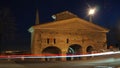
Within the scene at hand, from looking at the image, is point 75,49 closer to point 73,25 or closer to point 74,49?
point 74,49

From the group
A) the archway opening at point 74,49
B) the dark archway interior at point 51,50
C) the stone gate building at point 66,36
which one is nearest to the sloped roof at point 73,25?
the stone gate building at point 66,36

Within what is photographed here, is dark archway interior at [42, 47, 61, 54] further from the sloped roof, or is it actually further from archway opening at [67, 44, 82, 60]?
the sloped roof

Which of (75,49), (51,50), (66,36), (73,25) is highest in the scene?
(73,25)

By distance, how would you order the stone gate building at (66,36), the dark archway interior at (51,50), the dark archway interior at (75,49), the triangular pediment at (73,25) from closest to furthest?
the stone gate building at (66,36)
the triangular pediment at (73,25)
the dark archway interior at (51,50)
the dark archway interior at (75,49)

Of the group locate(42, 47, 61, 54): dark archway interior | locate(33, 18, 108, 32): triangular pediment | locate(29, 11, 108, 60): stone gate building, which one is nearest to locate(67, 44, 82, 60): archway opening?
locate(29, 11, 108, 60): stone gate building

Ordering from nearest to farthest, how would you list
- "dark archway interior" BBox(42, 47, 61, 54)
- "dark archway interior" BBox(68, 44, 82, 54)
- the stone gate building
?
the stone gate building, "dark archway interior" BBox(42, 47, 61, 54), "dark archway interior" BBox(68, 44, 82, 54)

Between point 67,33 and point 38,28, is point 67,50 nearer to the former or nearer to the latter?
point 67,33

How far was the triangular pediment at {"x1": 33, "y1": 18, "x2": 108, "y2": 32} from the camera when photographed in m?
56.2

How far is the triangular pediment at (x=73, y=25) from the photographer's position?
56.2 meters

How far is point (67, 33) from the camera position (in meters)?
57.5

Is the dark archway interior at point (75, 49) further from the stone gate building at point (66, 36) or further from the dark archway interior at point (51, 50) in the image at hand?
the dark archway interior at point (51, 50)

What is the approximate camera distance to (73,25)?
191 feet

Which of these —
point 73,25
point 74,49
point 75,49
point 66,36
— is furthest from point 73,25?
point 74,49

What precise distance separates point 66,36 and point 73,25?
278cm
